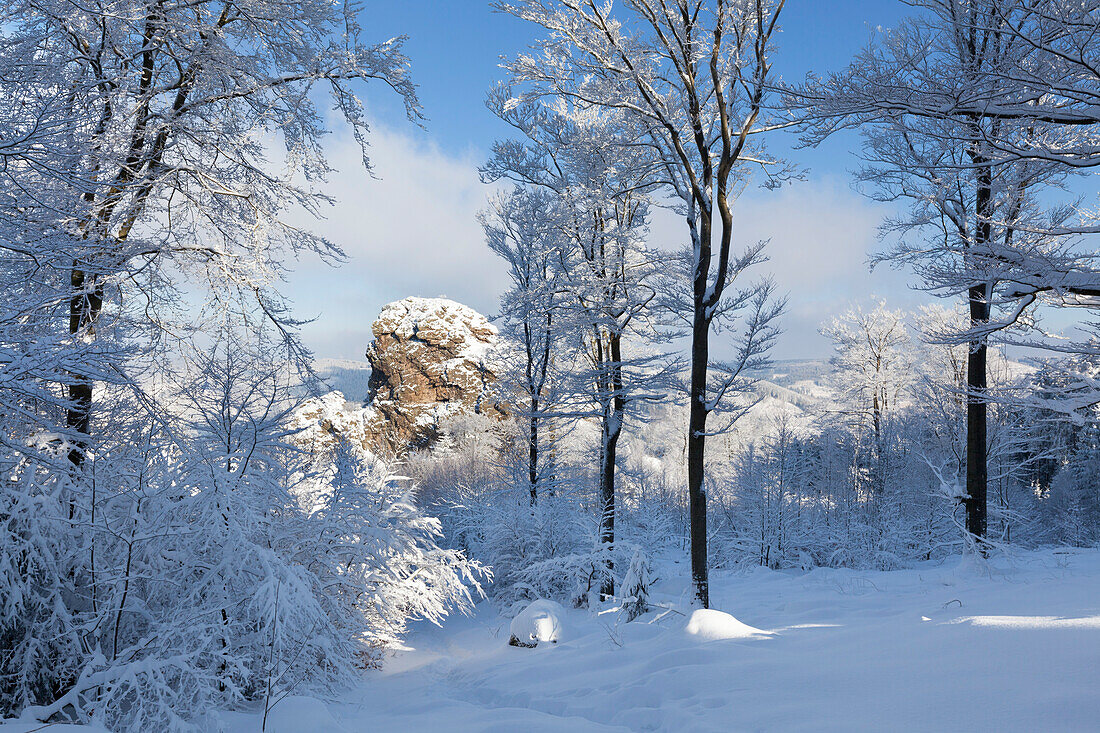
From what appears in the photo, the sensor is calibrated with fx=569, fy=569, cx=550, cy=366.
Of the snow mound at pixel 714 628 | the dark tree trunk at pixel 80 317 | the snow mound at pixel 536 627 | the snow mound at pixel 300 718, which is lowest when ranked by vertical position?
the snow mound at pixel 536 627

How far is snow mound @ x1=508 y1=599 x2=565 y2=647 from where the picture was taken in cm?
669

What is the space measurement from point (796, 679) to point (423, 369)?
110 ft

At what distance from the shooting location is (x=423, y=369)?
117 feet

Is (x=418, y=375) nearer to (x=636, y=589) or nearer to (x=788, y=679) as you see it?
(x=636, y=589)

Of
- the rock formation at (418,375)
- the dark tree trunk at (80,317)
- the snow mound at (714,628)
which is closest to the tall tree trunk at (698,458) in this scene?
the snow mound at (714,628)

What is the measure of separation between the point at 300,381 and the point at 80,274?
220 centimetres

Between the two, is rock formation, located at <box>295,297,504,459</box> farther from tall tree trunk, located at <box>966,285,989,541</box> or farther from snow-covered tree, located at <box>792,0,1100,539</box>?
snow-covered tree, located at <box>792,0,1100,539</box>

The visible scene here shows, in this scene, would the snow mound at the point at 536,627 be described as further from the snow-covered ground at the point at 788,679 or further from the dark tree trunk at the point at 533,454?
the dark tree trunk at the point at 533,454

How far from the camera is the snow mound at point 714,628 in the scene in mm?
4645

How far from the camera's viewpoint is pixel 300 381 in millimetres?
6156

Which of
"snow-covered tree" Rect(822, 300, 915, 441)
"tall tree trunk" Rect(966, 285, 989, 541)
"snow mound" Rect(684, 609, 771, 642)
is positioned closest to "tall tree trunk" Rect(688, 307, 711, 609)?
"snow mound" Rect(684, 609, 771, 642)

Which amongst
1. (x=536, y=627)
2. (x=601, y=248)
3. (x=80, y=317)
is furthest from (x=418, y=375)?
(x=80, y=317)

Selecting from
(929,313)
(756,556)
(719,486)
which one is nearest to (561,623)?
(756,556)

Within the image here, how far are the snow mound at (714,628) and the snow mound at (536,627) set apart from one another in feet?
7.41
